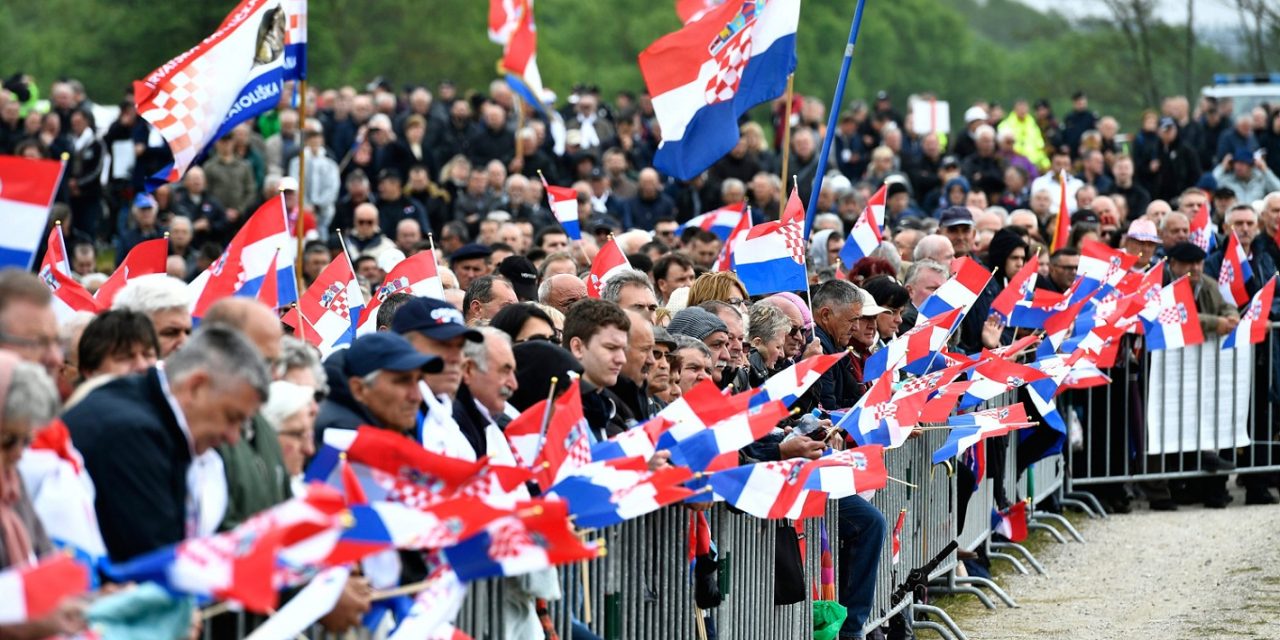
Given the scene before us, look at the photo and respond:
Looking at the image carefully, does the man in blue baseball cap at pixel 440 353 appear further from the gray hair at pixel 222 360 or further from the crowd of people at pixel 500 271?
the gray hair at pixel 222 360

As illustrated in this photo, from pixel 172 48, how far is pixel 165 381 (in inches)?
1831

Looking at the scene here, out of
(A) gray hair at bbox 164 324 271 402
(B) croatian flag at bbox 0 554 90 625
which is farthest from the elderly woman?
(B) croatian flag at bbox 0 554 90 625

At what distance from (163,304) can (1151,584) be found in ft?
27.0

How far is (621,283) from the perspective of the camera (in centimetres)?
1035

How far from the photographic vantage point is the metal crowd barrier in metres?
16.7

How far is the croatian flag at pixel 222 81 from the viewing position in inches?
493

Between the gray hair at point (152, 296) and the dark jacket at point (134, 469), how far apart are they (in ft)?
5.05

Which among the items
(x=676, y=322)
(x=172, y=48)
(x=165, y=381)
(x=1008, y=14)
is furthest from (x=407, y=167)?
(x=1008, y=14)

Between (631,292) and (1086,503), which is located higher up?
(631,292)

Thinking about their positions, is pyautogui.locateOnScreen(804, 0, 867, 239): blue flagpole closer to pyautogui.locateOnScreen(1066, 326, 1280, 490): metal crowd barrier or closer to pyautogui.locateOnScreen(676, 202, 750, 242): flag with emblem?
pyautogui.locateOnScreen(676, 202, 750, 242): flag with emblem

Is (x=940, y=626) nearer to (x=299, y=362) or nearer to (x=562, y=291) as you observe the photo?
(x=562, y=291)

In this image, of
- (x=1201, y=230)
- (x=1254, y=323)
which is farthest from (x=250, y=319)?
(x=1201, y=230)

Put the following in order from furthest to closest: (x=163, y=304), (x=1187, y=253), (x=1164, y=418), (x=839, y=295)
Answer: (x=1187, y=253)
(x=1164, y=418)
(x=839, y=295)
(x=163, y=304)

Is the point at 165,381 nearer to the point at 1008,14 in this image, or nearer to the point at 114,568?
the point at 114,568
